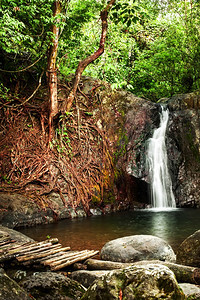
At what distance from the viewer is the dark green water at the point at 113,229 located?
5.61 meters

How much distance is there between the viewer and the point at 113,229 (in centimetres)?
662

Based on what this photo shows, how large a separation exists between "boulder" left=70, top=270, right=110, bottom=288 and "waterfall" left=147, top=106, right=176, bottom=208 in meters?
7.15

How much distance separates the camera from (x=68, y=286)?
2838mm

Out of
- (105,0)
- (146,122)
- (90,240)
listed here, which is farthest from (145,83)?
(90,240)

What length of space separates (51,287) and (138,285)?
1.08 m

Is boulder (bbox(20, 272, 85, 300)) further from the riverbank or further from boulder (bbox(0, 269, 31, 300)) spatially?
boulder (bbox(0, 269, 31, 300))

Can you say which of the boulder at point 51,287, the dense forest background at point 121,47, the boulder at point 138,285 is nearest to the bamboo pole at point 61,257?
the boulder at point 51,287

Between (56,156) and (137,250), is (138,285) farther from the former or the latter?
(56,156)

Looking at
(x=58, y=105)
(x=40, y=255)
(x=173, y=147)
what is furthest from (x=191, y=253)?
(x=58, y=105)

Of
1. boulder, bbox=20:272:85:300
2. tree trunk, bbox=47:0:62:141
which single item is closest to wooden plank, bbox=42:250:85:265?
boulder, bbox=20:272:85:300

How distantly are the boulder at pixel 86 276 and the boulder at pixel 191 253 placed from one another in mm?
990

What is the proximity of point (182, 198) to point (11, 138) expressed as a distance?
6.12 m

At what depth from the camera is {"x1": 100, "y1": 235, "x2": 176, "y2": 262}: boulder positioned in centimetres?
420

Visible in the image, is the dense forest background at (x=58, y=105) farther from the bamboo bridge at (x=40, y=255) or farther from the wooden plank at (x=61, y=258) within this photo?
the wooden plank at (x=61, y=258)
